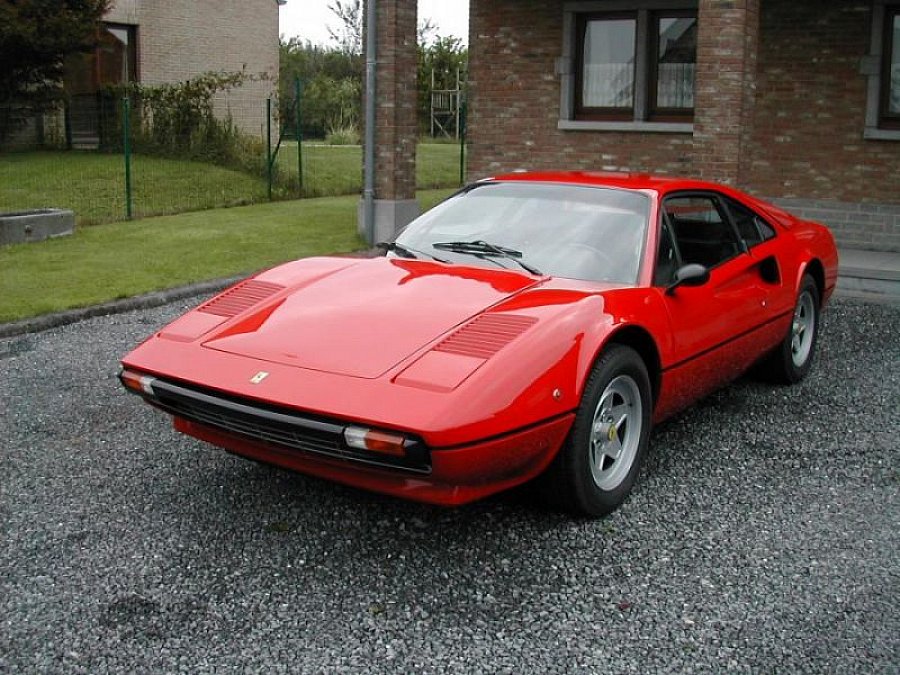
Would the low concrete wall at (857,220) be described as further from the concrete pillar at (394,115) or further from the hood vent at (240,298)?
the hood vent at (240,298)

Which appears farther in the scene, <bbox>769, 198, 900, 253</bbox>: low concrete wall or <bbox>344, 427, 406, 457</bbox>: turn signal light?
<bbox>769, 198, 900, 253</bbox>: low concrete wall

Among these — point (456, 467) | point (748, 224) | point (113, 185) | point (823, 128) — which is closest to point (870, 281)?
point (823, 128)

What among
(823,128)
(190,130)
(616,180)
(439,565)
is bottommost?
(439,565)

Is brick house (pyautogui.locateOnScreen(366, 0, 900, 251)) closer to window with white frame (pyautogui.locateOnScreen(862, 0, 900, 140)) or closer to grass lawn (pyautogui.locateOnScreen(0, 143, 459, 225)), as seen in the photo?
window with white frame (pyautogui.locateOnScreen(862, 0, 900, 140))

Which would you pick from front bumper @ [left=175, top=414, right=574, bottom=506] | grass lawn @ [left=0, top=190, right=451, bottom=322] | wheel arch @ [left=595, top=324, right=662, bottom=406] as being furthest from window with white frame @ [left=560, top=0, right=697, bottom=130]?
front bumper @ [left=175, top=414, right=574, bottom=506]

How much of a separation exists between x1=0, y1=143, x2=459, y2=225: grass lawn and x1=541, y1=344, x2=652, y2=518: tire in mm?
10961

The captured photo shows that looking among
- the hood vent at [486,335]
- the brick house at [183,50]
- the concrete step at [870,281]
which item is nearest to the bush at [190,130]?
the brick house at [183,50]

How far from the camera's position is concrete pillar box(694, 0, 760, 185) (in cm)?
973

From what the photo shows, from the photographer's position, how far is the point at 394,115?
12117mm

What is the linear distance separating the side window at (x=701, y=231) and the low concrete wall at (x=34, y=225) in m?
8.41

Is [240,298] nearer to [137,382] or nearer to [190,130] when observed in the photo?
[137,382]

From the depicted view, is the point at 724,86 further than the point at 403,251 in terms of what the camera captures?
Yes

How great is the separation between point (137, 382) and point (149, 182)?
44.8ft

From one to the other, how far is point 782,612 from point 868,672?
39 cm
